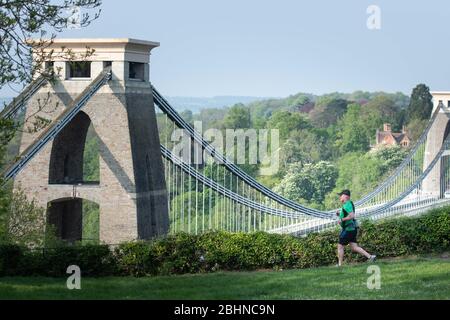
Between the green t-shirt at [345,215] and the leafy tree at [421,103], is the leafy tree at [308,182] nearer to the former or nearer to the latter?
the leafy tree at [421,103]

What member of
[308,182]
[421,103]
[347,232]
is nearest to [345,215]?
[347,232]

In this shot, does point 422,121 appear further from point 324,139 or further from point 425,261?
point 425,261

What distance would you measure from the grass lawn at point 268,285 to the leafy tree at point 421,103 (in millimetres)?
77992

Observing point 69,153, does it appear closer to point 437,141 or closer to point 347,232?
point 347,232

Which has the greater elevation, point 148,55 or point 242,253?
point 148,55

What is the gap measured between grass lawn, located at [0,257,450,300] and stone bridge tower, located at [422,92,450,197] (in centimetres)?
3852

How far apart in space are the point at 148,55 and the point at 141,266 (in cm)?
1218

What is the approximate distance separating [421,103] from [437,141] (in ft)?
129

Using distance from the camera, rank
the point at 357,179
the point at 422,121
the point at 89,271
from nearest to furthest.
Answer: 1. the point at 89,271
2. the point at 357,179
3. the point at 422,121

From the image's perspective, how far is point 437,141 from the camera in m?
58.3

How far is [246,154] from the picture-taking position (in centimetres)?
8262

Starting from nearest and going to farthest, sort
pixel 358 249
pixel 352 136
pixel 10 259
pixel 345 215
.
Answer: pixel 345 215, pixel 358 249, pixel 10 259, pixel 352 136

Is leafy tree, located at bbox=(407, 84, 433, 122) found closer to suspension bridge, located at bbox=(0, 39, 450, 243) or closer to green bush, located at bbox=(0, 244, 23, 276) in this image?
suspension bridge, located at bbox=(0, 39, 450, 243)

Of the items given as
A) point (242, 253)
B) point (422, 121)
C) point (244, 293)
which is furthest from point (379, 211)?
point (422, 121)
